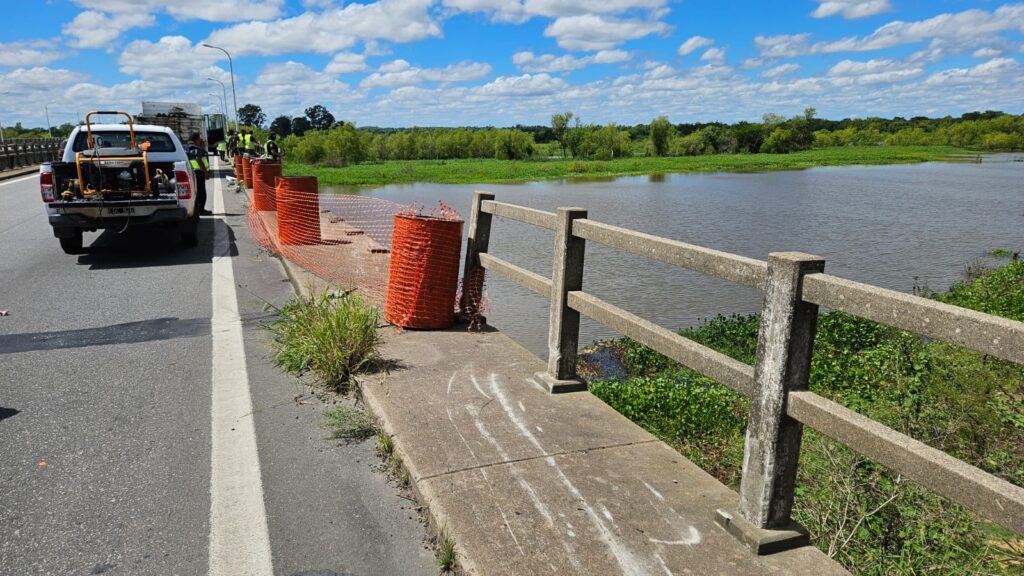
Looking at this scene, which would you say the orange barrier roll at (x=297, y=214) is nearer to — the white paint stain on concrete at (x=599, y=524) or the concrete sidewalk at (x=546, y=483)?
the concrete sidewalk at (x=546, y=483)

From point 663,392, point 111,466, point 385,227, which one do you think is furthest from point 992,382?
point 385,227

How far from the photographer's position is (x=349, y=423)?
4508mm

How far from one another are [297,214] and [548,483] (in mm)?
8262

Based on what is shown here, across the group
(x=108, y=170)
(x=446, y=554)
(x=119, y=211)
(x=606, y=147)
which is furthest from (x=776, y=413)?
(x=606, y=147)

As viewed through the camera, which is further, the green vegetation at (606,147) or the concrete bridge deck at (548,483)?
the green vegetation at (606,147)

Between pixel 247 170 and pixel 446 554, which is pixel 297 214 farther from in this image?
pixel 247 170

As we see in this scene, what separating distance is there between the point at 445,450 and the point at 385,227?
13358 mm

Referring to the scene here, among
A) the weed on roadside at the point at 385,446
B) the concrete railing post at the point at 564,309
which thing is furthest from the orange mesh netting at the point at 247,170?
the weed on roadside at the point at 385,446

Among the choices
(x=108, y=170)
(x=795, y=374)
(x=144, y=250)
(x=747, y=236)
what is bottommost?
(x=747, y=236)

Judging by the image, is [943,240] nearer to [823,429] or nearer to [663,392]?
[663,392]

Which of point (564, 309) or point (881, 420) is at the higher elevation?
point (564, 309)

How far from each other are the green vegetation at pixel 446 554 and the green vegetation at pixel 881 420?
1787 mm

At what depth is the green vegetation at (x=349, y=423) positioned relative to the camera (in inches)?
175

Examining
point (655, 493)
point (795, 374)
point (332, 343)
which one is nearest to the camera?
point (795, 374)
